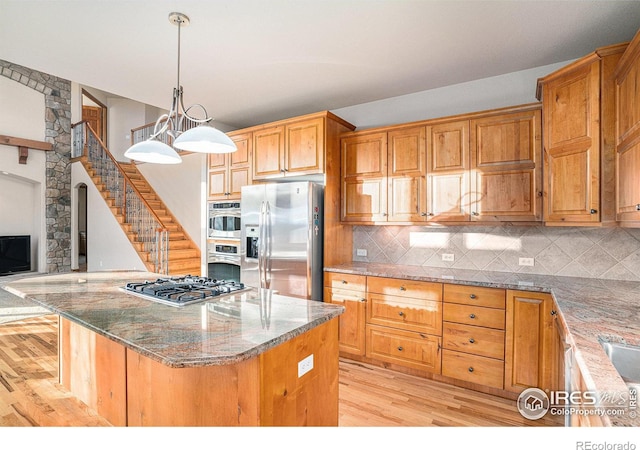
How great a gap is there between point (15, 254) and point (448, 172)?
8.22 m

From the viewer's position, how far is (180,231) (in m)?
7.33

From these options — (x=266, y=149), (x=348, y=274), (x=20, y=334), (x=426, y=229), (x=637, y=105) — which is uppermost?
(x=266, y=149)

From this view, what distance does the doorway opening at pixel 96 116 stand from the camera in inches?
377

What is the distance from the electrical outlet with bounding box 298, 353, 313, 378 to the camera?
1.50m

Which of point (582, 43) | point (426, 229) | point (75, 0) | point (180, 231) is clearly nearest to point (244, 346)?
point (75, 0)

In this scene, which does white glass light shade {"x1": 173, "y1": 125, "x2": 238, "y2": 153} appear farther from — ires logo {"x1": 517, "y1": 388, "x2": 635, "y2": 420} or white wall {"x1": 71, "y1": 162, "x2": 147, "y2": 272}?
white wall {"x1": 71, "y1": 162, "x2": 147, "y2": 272}

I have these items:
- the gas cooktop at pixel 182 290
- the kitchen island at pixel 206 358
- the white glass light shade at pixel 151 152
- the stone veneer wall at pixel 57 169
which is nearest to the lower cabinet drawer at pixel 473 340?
the kitchen island at pixel 206 358

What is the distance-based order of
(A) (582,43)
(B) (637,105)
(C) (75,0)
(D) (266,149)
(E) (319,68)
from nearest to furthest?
1. (B) (637,105)
2. (C) (75,0)
3. (A) (582,43)
4. (E) (319,68)
5. (D) (266,149)

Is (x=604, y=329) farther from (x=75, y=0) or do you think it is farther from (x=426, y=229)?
(x=75, y=0)

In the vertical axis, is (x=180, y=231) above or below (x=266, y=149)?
below

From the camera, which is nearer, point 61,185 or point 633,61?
point 633,61

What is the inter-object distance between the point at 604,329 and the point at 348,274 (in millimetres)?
2044

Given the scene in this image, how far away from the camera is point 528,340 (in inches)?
96.0

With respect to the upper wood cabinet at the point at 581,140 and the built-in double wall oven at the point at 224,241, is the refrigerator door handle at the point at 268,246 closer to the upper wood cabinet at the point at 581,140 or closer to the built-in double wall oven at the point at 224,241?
the built-in double wall oven at the point at 224,241
